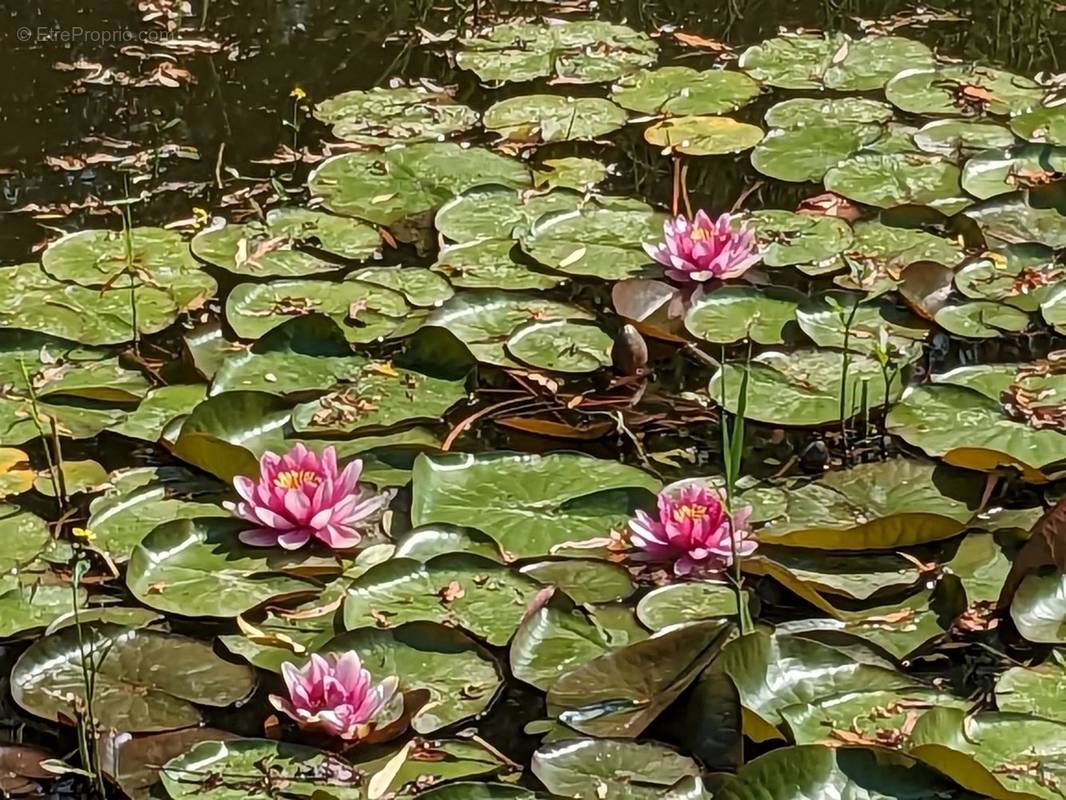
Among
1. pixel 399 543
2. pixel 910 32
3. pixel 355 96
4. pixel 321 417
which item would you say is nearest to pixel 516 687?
pixel 399 543

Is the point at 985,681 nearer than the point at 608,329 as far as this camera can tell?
Yes

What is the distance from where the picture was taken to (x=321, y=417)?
2.26 meters

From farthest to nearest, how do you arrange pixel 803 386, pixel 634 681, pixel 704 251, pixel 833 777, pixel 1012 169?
1. pixel 1012 169
2. pixel 704 251
3. pixel 803 386
4. pixel 634 681
5. pixel 833 777

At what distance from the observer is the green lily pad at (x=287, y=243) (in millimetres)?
2729

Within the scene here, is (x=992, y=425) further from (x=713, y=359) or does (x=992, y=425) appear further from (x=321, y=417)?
(x=321, y=417)

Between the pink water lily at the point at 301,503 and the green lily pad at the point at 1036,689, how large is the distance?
0.84 m

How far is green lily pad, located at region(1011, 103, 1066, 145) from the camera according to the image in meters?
3.16

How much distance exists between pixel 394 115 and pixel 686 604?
6.12 feet

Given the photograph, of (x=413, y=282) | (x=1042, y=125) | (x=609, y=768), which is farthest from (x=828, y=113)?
(x=609, y=768)

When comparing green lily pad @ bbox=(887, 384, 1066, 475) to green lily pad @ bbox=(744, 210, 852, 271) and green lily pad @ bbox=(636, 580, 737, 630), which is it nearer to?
green lily pad @ bbox=(636, 580, 737, 630)

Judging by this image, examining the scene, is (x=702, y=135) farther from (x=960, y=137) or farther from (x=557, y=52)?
(x=557, y=52)

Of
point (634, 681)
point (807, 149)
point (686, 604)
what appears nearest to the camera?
point (634, 681)

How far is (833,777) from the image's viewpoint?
1.47 m

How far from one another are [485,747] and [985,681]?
593 millimetres
